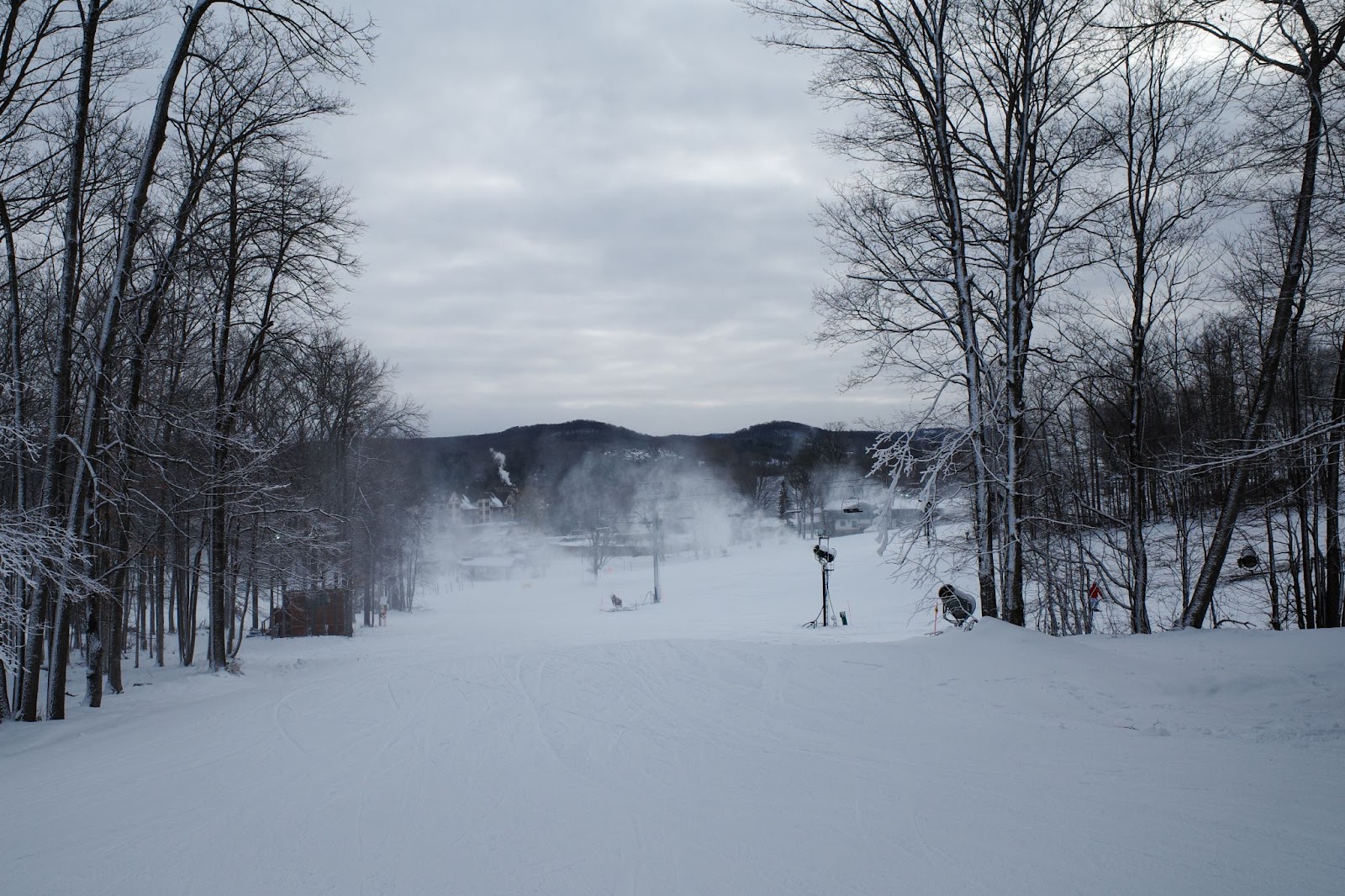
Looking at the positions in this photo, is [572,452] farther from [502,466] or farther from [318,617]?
[318,617]

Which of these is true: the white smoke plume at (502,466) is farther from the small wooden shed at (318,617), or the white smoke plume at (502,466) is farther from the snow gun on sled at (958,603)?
the snow gun on sled at (958,603)

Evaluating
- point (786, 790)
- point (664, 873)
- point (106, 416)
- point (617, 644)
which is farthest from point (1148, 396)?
point (106, 416)

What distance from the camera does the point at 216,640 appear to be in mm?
17188

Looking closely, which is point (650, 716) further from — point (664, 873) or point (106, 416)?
point (106, 416)

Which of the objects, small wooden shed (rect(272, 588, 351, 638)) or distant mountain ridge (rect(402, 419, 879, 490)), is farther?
distant mountain ridge (rect(402, 419, 879, 490))

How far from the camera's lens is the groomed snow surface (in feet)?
14.6

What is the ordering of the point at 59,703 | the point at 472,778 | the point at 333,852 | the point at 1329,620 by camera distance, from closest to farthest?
the point at 333,852 → the point at 472,778 → the point at 59,703 → the point at 1329,620

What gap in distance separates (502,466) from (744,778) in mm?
119429

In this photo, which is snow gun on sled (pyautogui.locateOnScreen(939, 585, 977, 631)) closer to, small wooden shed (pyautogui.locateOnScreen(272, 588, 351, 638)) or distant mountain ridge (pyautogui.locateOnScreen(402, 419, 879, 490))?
small wooden shed (pyautogui.locateOnScreen(272, 588, 351, 638))

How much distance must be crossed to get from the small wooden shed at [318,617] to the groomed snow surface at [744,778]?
1946 centimetres

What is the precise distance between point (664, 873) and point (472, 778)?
2598 millimetres

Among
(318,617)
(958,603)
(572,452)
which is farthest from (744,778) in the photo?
(572,452)

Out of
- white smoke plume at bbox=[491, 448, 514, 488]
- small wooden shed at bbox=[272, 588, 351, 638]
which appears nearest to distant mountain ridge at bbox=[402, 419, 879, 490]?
white smoke plume at bbox=[491, 448, 514, 488]

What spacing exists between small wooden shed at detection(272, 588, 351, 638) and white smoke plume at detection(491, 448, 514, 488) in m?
86.3
